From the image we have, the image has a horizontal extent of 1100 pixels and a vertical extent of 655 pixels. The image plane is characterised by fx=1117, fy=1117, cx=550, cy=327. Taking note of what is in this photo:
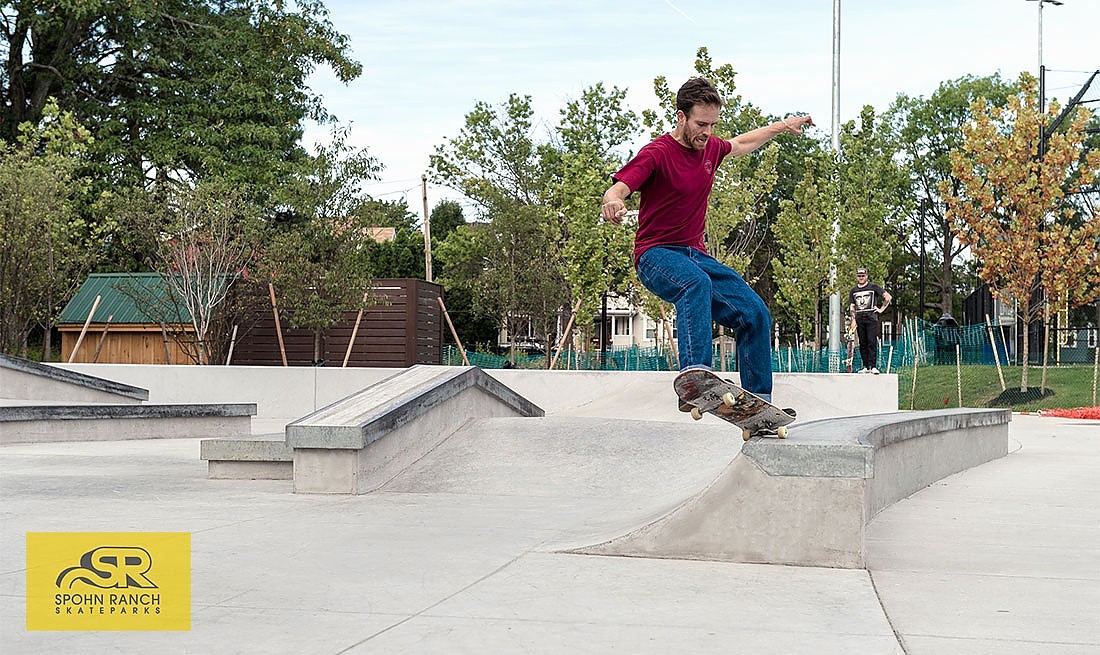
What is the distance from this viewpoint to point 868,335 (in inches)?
777

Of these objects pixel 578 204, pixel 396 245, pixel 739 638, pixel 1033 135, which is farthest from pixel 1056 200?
pixel 396 245

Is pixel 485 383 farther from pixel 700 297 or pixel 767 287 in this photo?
pixel 767 287

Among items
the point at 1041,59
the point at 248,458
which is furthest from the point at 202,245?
the point at 1041,59

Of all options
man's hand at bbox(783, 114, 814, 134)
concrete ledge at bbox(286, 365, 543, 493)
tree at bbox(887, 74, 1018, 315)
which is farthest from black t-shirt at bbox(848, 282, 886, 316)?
tree at bbox(887, 74, 1018, 315)

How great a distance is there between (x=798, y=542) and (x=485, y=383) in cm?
519

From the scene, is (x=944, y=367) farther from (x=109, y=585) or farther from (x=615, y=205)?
(x=109, y=585)

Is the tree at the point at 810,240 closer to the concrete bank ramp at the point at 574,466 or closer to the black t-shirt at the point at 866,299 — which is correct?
the black t-shirt at the point at 866,299

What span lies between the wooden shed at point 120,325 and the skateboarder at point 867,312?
14509 mm

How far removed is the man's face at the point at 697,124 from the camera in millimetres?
5906

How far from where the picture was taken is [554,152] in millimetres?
44219

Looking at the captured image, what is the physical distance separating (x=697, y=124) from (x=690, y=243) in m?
0.63

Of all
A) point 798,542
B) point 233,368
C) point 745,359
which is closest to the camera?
point 798,542

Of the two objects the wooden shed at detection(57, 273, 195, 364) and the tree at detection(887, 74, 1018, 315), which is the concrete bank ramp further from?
the tree at detection(887, 74, 1018, 315)

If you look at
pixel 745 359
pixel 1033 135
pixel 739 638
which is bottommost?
pixel 739 638
